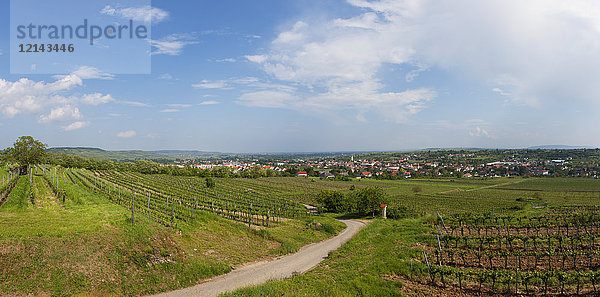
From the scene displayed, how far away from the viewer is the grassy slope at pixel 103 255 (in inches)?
567

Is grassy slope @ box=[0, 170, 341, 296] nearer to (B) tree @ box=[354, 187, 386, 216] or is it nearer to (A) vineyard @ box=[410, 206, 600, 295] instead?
(A) vineyard @ box=[410, 206, 600, 295]

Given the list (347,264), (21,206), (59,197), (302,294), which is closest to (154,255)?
(302,294)

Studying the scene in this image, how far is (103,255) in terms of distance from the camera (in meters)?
16.5

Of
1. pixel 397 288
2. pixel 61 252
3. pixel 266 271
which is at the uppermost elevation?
pixel 61 252

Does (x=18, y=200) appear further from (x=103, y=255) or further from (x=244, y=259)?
(x=244, y=259)

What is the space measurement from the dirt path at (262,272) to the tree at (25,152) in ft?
193

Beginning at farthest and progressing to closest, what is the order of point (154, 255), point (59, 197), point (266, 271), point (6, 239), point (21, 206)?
1. point (59, 197)
2. point (21, 206)
3. point (266, 271)
4. point (154, 255)
5. point (6, 239)

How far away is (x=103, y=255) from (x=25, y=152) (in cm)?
5566

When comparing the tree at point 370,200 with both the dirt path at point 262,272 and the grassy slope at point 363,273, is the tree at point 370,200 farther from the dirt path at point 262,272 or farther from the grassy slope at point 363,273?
the dirt path at point 262,272

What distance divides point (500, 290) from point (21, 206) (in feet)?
114

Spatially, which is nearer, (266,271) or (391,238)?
(266,271)

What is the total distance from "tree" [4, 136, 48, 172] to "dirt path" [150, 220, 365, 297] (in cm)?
5897

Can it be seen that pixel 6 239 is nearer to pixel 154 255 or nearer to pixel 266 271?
pixel 154 255

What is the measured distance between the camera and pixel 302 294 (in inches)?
520
